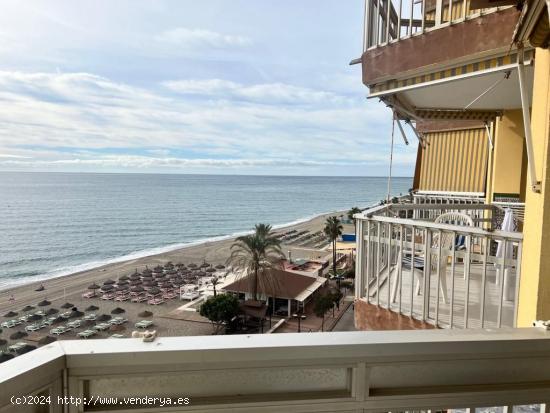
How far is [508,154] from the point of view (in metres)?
6.22

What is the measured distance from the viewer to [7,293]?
86.5ft

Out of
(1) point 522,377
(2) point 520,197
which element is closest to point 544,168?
(1) point 522,377

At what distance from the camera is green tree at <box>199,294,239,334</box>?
17.2m

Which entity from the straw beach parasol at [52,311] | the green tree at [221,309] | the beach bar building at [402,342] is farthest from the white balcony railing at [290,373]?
the straw beach parasol at [52,311]

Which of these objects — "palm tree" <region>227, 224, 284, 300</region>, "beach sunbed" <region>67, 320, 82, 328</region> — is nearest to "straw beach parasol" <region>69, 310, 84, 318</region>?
"beach sunbed" <region>67, 320, 82, 328</region>

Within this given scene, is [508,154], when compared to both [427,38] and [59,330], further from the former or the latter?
[59,330]

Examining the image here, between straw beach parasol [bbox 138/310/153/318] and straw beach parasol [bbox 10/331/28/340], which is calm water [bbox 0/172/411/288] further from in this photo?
straw beach parasol [bbox 138/310/153/318]

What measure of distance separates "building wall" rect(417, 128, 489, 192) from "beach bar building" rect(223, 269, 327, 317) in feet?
36.0

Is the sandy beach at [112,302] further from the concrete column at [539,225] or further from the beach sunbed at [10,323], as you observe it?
the concrete column at [539,225]

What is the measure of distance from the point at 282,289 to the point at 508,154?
50.9ft

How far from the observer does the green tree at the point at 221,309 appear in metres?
17.2

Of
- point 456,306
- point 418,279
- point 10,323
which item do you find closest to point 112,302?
point 10,323

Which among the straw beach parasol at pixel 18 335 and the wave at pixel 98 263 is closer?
the straw beach parasol at pixel 18 335

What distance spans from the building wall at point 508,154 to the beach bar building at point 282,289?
14.4 metres
